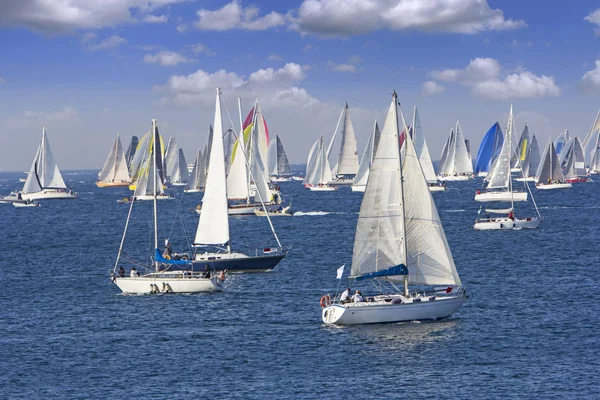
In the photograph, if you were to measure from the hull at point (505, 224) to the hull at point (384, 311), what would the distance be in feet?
187

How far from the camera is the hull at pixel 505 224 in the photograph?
11050 centimetres

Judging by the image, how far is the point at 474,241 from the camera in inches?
3984

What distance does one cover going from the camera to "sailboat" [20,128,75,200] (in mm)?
189375

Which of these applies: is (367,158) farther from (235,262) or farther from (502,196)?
(235,262)

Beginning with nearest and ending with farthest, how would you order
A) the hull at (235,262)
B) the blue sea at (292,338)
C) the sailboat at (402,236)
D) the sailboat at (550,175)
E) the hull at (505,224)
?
the blue sea at (292,338), the sailboat at (402,236), the hull at (235,262), the hull at (505,224), the sailboat at (550,175)

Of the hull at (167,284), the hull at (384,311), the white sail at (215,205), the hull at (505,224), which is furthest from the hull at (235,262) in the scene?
the hull at (505,224)

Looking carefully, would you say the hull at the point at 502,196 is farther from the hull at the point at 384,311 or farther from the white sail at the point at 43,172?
the hull at the point at 384,311

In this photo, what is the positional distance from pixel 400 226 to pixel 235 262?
929 inches

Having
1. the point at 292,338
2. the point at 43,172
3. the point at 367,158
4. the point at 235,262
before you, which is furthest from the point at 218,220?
the point at 43,172

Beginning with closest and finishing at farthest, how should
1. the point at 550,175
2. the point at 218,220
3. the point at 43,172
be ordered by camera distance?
the point at 218,220
the point at 550,175
the point at 43,172

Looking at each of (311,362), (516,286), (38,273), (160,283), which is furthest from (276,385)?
(38,273)

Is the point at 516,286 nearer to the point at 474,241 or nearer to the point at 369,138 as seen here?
the point at 474,241

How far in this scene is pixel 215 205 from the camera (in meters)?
76.6

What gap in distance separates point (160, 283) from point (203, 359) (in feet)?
63.3
